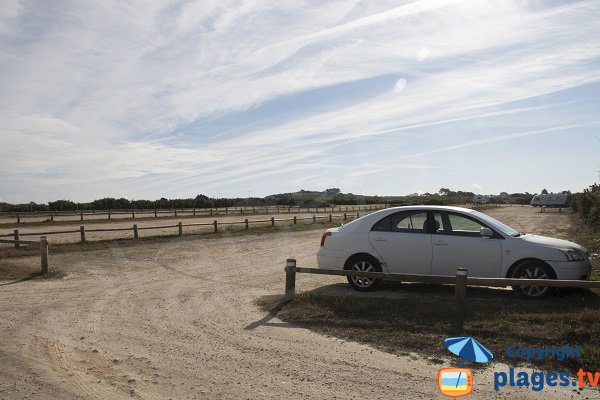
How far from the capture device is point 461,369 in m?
5.18

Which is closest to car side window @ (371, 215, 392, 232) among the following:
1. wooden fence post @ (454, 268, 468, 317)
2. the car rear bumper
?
wooden fence post @ (454, 268, 468, 317)

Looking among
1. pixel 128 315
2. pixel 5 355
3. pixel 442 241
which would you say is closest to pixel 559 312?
pixel 442 241

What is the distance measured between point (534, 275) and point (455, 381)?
3.99m

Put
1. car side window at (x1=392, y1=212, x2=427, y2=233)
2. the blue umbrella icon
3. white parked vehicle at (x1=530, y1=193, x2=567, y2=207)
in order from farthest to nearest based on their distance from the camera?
white parked vehicle at (x1=530, y1=193, x2=567, y2=207) < car side window at (x1=392, y1=212, x2=427, y2=233) < the blue umbrella icon

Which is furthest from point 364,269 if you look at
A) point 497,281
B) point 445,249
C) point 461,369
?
point 461,369

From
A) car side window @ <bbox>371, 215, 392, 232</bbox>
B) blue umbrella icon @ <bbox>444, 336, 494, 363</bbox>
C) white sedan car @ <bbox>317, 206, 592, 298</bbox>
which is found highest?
car side window @ <bbox>371, 215, 392, 232</bbox>

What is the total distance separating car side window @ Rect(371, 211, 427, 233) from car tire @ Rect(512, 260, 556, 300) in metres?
1.83

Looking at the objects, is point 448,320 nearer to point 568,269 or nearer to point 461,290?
point 461,290

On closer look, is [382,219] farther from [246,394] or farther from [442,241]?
[246,394]

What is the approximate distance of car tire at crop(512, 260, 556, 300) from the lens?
786 centimetres

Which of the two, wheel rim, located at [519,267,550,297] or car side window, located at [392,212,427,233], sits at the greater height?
car side window, located at [392,212,427,233]

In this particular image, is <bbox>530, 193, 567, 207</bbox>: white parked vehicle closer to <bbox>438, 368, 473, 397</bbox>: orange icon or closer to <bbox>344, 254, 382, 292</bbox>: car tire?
<bbox>344, 254, 382, 292</bbox>: car tire

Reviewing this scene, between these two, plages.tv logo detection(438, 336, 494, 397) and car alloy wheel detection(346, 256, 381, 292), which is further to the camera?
car alloy wheel detection(346, 256, 381, 292)

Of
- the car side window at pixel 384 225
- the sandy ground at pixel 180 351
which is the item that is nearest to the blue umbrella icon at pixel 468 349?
the sandy ground at pixel 180 351
